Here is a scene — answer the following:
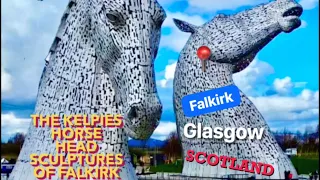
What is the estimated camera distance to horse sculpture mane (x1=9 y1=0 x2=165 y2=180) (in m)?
3.04

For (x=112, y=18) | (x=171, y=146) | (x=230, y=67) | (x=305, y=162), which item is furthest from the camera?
(x=171, y=146)

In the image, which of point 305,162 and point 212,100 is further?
point 305,162

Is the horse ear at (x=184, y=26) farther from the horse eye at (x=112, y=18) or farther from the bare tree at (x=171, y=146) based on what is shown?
the bare tree at (x=171, y=146)

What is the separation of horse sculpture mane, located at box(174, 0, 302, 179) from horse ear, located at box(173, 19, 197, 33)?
0.03m

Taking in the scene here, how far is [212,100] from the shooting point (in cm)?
969

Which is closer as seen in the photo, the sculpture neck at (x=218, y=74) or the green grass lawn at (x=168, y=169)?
the sculpture neck at (x=218, y=74)

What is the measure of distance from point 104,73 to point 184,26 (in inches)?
272

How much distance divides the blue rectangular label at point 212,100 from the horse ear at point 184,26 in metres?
1.33

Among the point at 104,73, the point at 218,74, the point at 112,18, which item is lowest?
the point at 104,73

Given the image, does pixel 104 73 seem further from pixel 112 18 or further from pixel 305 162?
pixel 305 162

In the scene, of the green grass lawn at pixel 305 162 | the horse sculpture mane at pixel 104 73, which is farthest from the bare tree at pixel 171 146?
the horse sculpture mane at pixel 104 73

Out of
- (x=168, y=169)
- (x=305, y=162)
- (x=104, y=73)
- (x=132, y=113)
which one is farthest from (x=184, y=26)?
(x=305, y=162)

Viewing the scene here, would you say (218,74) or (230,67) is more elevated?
(230,67)

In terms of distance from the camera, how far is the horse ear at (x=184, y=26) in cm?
1005
